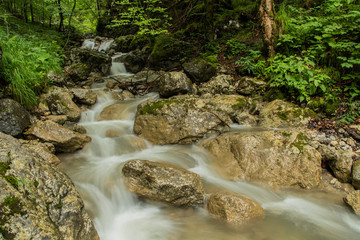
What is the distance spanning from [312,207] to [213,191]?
174 cm

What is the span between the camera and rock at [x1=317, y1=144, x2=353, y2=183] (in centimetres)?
403

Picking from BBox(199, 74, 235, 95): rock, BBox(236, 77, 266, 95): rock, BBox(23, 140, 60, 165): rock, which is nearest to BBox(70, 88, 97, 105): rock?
BBox(23, 140, 60, 165): rock

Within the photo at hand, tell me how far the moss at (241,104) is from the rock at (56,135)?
4.08 m

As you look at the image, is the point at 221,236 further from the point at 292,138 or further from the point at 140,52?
the point at 140,52

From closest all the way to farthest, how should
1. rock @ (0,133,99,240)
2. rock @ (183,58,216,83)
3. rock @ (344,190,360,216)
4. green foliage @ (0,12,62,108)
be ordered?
1. rock @ (0,133,99,240)
2. rock @ (344,190,360,216)
3. green foliage @ (0,12,62,108)
4. rock @ (183,58,216,83)

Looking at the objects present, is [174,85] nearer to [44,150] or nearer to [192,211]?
[44,150]

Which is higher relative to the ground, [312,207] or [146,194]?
[146,194]

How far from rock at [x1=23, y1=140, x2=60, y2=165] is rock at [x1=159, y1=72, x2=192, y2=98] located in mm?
3737

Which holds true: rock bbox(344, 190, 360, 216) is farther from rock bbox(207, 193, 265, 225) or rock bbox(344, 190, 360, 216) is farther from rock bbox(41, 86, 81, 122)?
rock bbox(41, 86, 81, 122)

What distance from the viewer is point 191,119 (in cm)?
527

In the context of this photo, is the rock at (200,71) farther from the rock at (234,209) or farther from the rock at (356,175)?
the rock at (234,209)

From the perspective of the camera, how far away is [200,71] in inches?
300

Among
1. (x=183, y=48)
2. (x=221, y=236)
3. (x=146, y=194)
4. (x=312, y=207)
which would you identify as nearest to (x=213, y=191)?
(x=221, y=236)

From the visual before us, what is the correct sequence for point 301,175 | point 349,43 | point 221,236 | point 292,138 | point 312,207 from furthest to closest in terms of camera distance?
point 349,43, point 292,138, point 301,175, point 312,207, point 221,236
